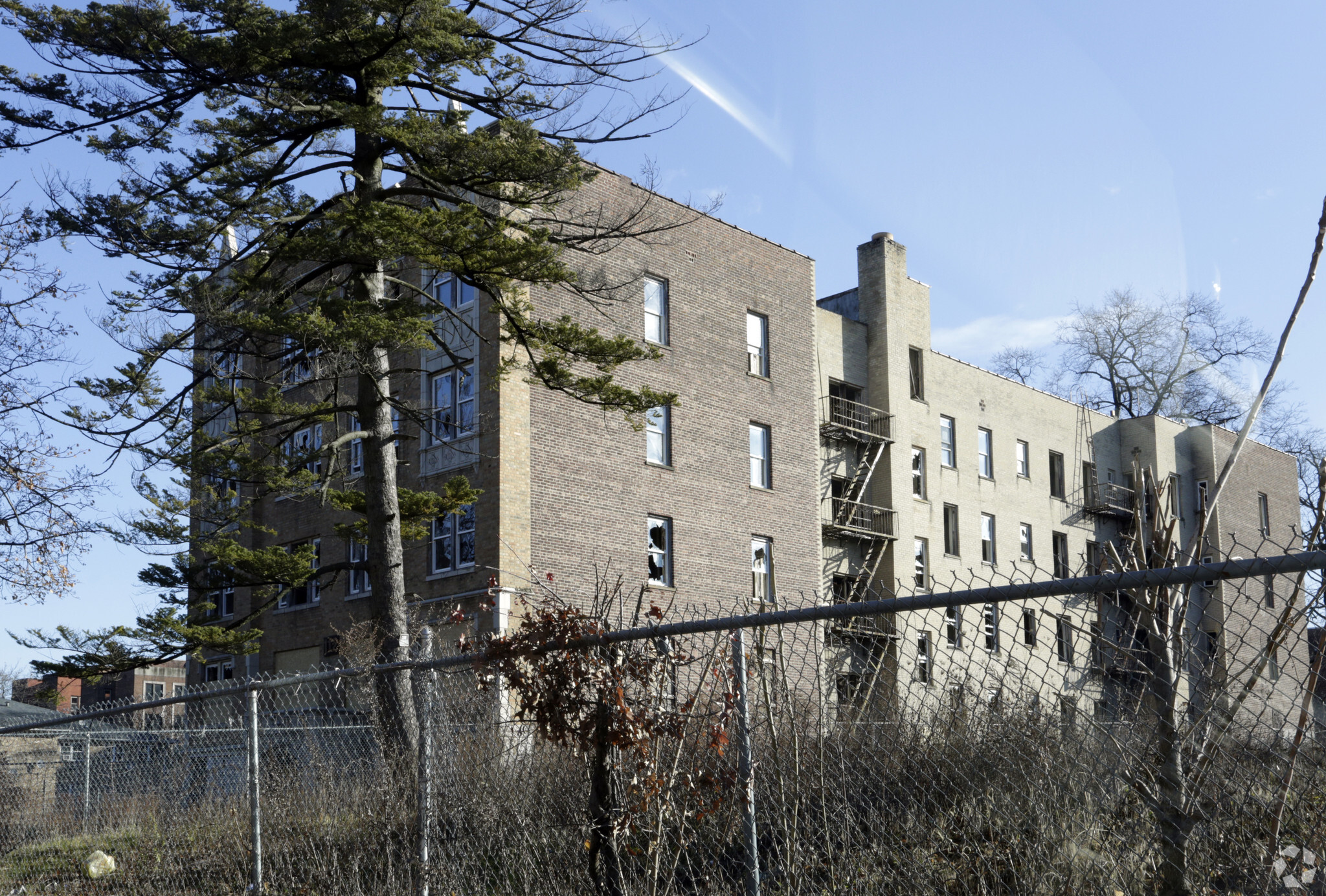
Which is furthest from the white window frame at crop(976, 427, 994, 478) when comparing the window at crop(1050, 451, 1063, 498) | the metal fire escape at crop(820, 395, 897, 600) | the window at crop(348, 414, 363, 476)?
the window at crop(348, 414, 363, 476)

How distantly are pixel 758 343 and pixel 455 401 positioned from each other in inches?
346

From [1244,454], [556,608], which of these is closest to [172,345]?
[556,608]

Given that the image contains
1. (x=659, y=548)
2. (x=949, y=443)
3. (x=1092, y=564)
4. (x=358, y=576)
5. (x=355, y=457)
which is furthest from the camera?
(x=949, y=443)

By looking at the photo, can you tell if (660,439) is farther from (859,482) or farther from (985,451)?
(985,451)

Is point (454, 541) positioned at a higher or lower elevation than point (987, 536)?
lower

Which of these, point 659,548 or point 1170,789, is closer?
point 1170,789

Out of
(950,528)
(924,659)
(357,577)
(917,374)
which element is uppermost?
(917,374)

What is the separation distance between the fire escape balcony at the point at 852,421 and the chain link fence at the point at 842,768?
25.9m

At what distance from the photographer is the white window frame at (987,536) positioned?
1526 inches

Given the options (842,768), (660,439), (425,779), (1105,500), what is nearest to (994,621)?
(842,768)

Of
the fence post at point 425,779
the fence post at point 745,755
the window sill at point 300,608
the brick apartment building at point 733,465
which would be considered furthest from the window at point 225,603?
the fence post at point 745,755

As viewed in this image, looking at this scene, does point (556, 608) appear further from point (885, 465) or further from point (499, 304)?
point (885, 465)

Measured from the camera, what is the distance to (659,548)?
2753 cm

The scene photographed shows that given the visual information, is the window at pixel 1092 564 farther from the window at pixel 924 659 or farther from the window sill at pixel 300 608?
the window sill at pixel 300 608
